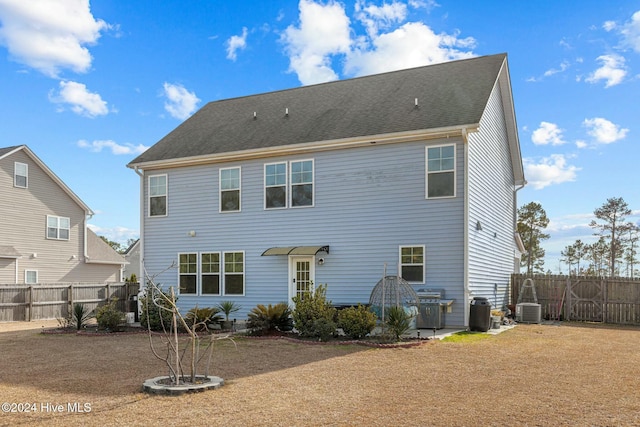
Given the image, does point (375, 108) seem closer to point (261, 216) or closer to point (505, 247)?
point (261, 216)

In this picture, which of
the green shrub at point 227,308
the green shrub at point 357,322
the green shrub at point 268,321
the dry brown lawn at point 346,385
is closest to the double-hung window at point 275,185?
the green shrub at point 227,308

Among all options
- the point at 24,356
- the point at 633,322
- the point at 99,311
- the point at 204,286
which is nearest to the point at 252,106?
the point at 204,286

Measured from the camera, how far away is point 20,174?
84.6 feet

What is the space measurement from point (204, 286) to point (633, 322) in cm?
1398

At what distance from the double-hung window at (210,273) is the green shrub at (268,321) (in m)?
5.00

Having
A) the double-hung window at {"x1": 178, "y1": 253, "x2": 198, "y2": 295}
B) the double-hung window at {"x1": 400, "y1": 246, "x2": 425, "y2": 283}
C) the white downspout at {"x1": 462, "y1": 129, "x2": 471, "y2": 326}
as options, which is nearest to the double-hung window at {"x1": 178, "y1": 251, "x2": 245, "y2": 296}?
the double-hung window at {"x1": 178, "y1": 253, "x2": 198, "y2": 295}

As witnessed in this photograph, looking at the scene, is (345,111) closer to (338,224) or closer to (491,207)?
(338,224)

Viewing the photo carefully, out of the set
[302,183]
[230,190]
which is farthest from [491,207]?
[230,190]

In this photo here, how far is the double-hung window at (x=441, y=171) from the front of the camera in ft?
50.3

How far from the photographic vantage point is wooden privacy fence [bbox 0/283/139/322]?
20078 mm

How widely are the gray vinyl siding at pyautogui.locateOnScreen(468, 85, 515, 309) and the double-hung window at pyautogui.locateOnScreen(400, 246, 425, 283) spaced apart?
130 cm

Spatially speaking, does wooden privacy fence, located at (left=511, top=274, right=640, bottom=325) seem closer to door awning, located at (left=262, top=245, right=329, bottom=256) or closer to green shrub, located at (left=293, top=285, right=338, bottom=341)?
door awning, located at (left=262, top=245, right=329, bottom=256)

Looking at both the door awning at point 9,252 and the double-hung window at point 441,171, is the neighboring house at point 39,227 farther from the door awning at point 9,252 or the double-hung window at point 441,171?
the double-hung window at point 441,171

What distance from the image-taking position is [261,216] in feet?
59.3
